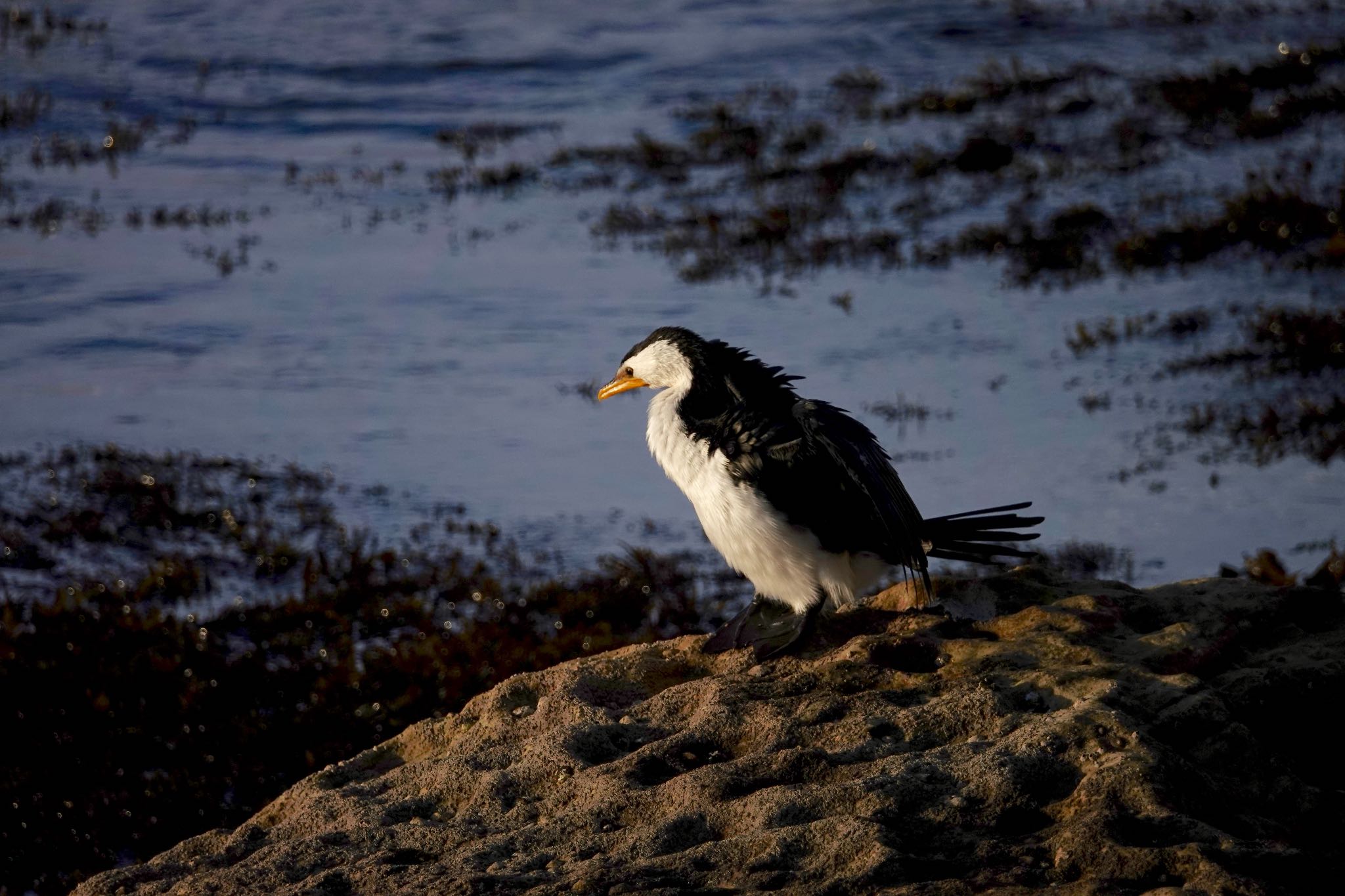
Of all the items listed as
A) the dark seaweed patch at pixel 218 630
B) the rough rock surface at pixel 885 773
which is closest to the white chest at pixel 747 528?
the rough rock surface at pixel 885 773

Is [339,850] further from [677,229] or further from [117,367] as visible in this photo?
[677,229]

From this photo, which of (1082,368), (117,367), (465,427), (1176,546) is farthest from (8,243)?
(1176,546)

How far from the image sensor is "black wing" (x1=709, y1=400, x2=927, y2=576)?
474 centimetres

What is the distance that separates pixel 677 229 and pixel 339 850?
12691mm

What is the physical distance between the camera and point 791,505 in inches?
192

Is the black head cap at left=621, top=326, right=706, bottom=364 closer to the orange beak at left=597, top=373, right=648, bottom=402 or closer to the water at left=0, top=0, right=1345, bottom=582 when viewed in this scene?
the orange beak at left=597, top=373, right=648, bottom=402

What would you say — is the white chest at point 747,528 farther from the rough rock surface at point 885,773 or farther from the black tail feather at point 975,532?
the black tail feather at point 975,532

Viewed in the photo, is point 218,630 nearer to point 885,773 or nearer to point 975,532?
point 975,532

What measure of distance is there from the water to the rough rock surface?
4.50 meters

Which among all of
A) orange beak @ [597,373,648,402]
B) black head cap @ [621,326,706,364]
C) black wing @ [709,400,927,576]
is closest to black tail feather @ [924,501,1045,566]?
black wing @ [709,400,927,576]

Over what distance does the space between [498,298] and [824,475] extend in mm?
9656

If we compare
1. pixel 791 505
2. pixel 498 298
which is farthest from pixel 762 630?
pixel 498 298

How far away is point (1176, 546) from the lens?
30.0 feet

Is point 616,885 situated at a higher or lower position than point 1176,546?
higher
